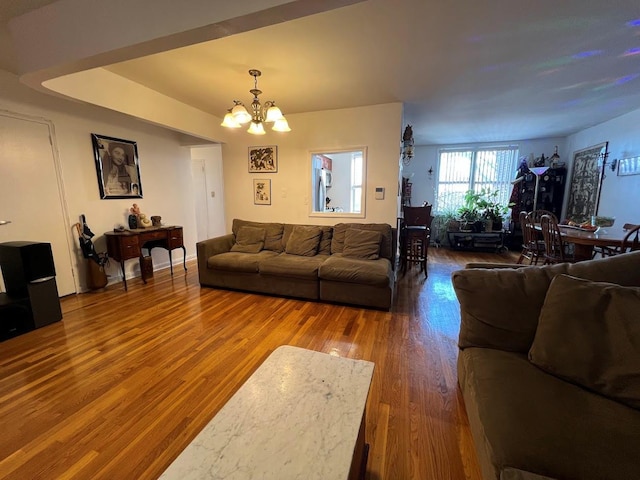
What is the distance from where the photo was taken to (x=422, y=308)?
9.80 ft

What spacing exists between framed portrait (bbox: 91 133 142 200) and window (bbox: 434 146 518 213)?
6254mm

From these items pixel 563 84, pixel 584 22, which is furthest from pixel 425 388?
pixel 563 84

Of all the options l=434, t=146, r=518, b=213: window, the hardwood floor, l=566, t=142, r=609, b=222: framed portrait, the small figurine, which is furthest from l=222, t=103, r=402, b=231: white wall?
l=566, t=142, r=609, b=222: framed portrait

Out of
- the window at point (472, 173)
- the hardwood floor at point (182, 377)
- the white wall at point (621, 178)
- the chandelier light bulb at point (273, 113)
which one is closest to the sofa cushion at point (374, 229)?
the hardwood floor at point (182, 377)

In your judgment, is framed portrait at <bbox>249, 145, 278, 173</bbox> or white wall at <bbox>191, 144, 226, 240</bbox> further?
white wall at <bbox>191, 144, 226, 240</bbox>

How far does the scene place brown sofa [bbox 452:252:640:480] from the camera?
850 millimetres

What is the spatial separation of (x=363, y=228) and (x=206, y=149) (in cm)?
421

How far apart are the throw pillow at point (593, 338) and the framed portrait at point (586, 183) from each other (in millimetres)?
4920

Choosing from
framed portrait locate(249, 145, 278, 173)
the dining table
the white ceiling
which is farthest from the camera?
framed portrait locate(249, 145, 278, 173)

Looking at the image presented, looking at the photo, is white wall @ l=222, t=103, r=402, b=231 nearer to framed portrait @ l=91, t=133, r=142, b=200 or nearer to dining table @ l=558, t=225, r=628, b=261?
framed portrait @ l=91, t=133, r=142, b=200

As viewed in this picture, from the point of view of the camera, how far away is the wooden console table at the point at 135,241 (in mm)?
3516

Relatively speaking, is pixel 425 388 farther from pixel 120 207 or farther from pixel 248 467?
pixel 120 207

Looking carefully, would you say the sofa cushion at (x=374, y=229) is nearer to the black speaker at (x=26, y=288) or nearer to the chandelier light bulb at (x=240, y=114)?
the chandelier light bulb at (x=240, y=114)

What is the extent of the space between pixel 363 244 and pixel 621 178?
4123 mm
